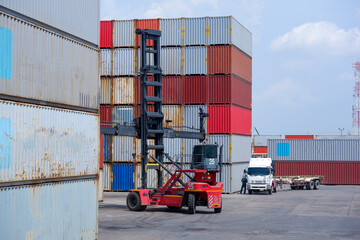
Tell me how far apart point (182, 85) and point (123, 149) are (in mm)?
7363

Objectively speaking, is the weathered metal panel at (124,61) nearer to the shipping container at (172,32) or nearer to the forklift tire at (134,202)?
the shipping container at (172,32)

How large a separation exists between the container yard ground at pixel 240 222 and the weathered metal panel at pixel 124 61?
15.2 m

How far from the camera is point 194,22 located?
48.6m

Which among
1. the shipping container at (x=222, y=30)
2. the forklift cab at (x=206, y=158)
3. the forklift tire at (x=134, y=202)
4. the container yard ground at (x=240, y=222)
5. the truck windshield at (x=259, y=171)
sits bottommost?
the container yard ground at (x=240, y=222)

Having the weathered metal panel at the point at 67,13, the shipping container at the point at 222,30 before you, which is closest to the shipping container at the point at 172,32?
the shipping container at the point at 222,30

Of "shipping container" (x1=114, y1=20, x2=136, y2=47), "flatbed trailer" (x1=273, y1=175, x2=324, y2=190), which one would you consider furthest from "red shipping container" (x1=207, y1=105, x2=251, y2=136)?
"shipping container" (x1=114, y1=20, x2=136, y2=47)

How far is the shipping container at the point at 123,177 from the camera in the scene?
49719 mm

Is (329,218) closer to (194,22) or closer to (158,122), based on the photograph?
(158,122)

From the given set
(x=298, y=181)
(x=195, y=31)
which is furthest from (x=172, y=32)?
(x=298, y=181)

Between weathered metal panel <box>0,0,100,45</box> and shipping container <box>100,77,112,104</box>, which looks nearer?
weathered metal panel <box>0,0,100,45</box>

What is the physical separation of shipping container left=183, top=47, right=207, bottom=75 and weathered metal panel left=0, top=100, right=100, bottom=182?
2819cm

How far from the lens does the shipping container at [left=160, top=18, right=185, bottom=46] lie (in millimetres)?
48875

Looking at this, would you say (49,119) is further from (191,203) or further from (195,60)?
(195,60)

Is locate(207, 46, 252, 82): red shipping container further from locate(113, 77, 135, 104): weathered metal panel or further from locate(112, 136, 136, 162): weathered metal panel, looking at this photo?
locate(112, 136, 136, 162): weathered metal panel
